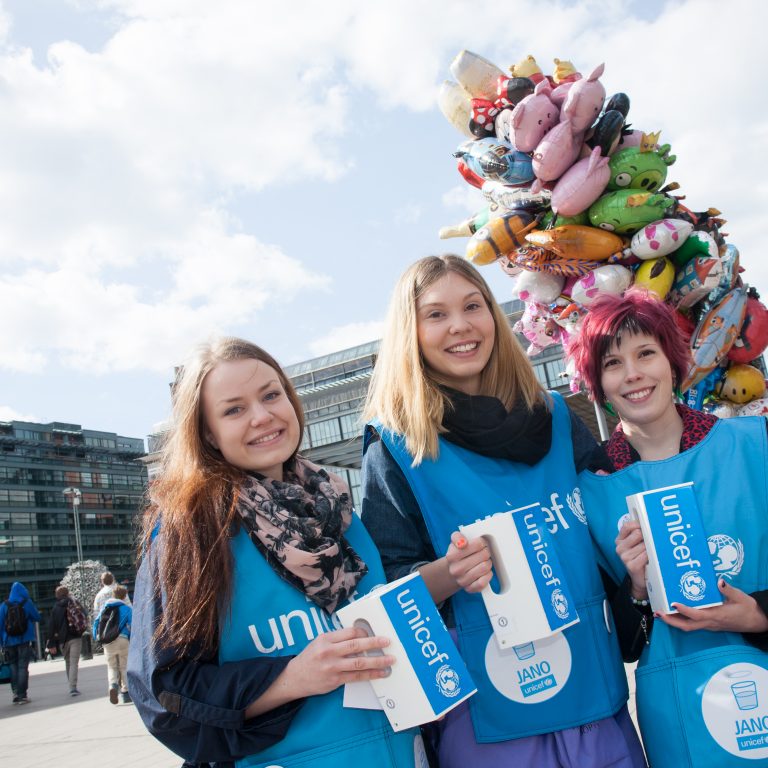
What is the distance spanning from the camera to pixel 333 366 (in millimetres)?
64688

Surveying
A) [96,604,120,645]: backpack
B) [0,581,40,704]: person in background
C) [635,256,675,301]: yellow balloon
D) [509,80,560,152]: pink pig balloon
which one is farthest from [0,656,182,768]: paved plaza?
[509,80,560,152]: pink pig balloon

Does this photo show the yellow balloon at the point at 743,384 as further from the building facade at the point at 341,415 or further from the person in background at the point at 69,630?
the building facade at the point at 341,415

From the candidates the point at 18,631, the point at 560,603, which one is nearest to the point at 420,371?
the point at 560,603

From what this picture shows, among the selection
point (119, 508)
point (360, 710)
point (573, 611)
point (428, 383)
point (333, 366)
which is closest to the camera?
point (360, 710)

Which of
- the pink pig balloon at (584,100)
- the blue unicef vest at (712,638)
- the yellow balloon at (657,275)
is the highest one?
the pink pig balloon at (584,100)

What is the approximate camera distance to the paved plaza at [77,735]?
598 cm

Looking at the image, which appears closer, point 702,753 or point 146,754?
point 702,753

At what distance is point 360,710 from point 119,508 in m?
92.5

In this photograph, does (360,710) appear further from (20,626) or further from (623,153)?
(20,626)

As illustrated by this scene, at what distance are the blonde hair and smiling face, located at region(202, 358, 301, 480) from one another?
36cm

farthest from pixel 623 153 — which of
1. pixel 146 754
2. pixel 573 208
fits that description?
pixel 146 754

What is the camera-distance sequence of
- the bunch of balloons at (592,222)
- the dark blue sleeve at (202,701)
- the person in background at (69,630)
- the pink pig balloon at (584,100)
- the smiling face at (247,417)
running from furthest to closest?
the person in background at (69,630) → the bunch of balloons at (592,222) → the pink pig balloon at (584,100) → the smiling face at (247,417) → the dark blue sleeve at (202,701)

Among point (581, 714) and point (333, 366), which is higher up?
point (333, 366)

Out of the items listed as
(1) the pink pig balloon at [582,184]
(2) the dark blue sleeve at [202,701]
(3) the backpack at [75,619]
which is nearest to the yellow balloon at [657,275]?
(1) the pink pig balloon at [582,184]
